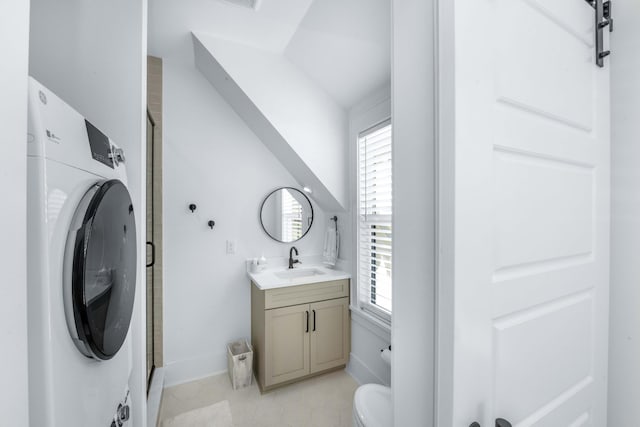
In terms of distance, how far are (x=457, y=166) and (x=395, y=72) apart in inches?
12.6

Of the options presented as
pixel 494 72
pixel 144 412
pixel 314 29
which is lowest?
pixel 144 412

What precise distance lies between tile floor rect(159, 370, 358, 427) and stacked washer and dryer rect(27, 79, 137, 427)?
1362mm

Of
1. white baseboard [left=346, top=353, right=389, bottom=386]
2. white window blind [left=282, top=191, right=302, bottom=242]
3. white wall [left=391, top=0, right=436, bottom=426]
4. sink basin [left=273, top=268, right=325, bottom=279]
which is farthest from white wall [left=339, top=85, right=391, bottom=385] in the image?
white wall [left=391, top=0, right=436, bottom=426]

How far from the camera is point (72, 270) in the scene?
546 millimetres

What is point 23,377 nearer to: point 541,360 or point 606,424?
point 541,360

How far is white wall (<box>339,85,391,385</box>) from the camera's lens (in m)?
2.06

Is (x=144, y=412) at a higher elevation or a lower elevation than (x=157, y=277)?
lower

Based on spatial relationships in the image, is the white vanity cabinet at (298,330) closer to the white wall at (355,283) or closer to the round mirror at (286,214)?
the white wall at (355,283)

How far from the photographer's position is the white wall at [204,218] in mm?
2215

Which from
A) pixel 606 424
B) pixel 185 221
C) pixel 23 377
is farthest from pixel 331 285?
pixel 23 377

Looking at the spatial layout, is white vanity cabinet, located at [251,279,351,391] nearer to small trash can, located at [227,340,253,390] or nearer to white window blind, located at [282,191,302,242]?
small trash can, located at [227,340,253,390]

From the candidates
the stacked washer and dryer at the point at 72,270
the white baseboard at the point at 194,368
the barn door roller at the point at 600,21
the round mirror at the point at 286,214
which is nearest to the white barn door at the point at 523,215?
the barn door roller at the point at 600,21

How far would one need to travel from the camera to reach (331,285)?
2.35 m

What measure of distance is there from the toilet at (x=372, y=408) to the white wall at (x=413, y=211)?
0.61 m
